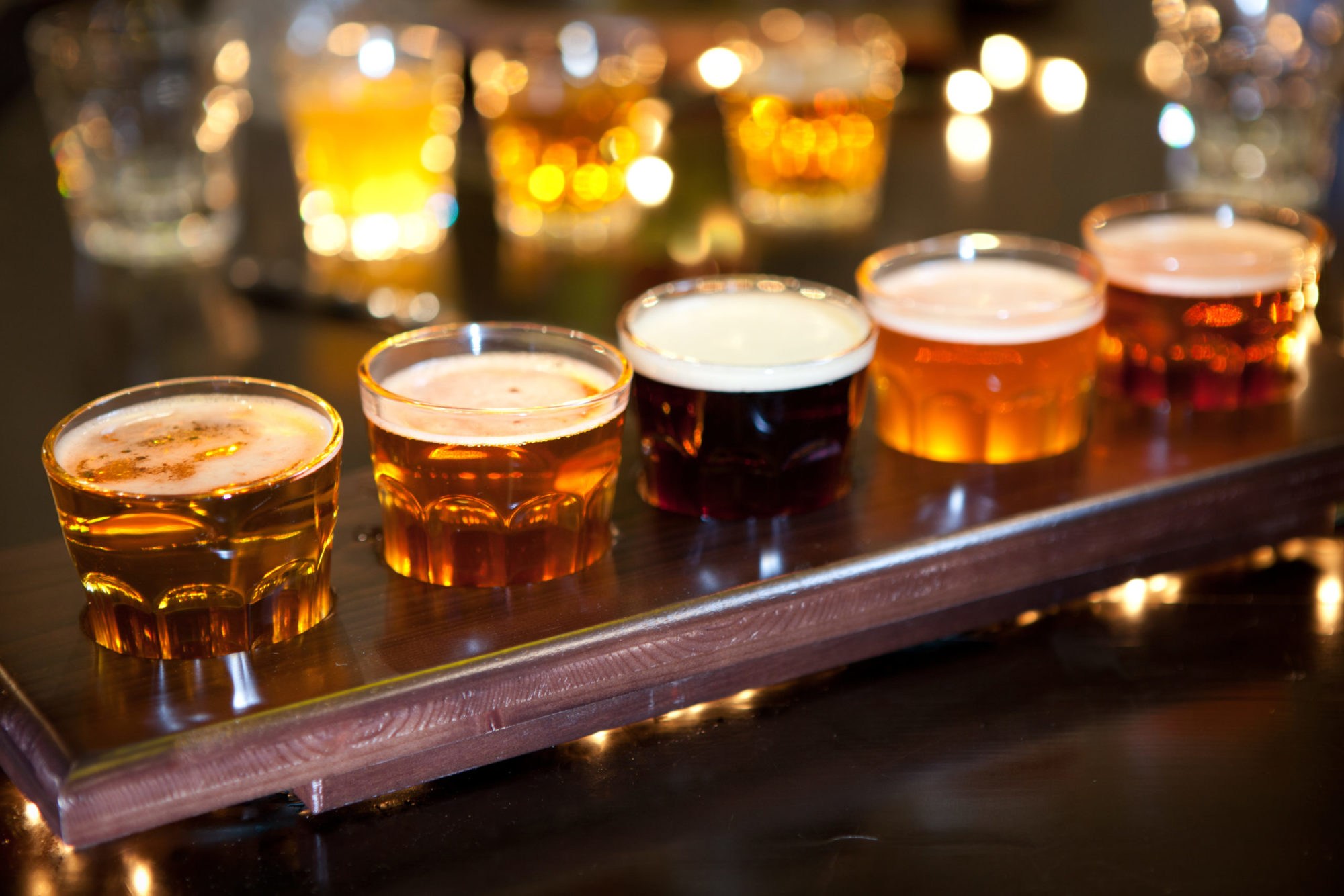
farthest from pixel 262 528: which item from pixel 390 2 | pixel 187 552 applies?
pixel 390 2

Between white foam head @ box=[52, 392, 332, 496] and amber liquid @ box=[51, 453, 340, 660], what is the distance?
0.02 metres

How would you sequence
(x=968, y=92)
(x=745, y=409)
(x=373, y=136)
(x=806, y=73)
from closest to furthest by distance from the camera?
(x=745, y=409)
(x=373, y=136)
(x=806, y=73)
(x=968, y=92)

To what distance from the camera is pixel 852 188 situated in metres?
2.21

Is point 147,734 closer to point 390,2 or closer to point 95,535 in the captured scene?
point 95,535

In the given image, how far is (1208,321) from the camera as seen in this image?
145 cm

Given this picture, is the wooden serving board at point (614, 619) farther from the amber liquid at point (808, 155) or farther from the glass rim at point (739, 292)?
the amber liquid at point (808, 155)

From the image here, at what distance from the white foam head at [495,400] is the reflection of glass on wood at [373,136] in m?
0.88

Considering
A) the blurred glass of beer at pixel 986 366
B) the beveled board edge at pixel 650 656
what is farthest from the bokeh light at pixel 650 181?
the beveled board edge at pixel 650 656

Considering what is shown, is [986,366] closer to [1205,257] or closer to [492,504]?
[1205,257]

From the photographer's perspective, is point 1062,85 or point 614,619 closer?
point 614,619

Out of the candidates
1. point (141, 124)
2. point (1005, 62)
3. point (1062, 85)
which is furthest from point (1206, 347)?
point (1005, 62)

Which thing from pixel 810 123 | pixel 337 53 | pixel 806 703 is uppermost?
pixel 337 53

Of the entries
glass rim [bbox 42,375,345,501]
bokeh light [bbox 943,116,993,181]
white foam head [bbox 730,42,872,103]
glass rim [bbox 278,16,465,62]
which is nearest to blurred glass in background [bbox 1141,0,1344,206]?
bokeh light [bbox 943,116,993,181]

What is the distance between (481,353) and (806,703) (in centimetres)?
39
